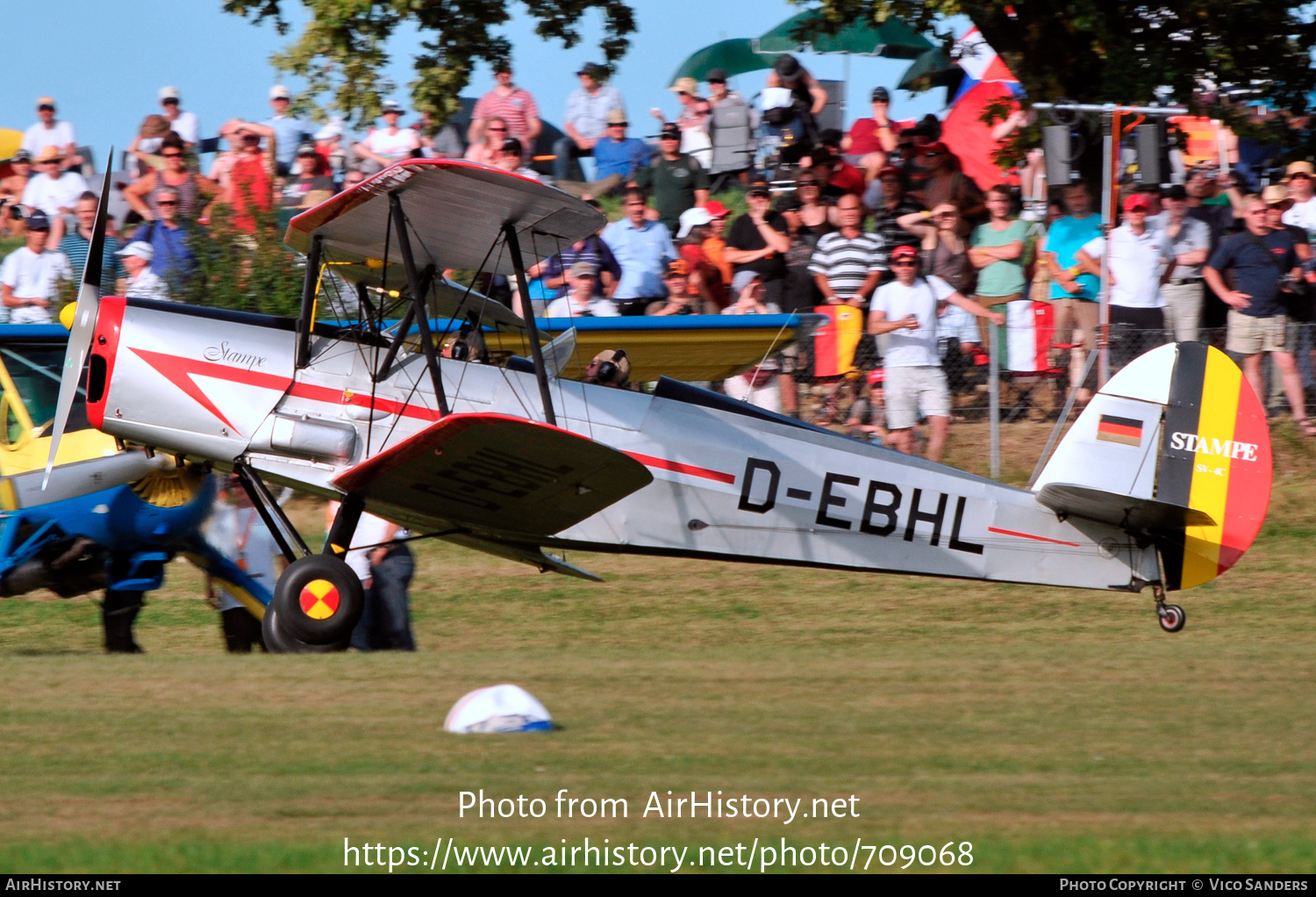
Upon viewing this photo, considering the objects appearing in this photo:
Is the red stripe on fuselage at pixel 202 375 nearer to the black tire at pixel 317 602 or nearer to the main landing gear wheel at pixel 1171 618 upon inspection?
the black tire at pixel 317 602

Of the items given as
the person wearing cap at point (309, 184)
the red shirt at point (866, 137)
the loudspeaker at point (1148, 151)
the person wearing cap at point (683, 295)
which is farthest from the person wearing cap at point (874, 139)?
the person wearing cap at point (309, 184)

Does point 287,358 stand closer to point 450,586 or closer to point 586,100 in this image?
point 450,586

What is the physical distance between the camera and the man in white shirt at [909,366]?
452 inches

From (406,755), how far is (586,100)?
1196 cm

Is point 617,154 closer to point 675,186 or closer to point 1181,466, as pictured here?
point 675,186

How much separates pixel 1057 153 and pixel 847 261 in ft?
5.87

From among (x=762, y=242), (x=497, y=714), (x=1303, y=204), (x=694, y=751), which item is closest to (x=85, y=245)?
(x=762, y=242)

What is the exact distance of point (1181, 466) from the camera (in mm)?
8570

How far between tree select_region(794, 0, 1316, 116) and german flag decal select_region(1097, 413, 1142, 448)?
5053mm

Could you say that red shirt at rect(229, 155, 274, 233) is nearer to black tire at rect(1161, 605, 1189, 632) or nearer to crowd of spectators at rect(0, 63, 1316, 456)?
crowd of spectators at rect(0, 63, 1316, 456)

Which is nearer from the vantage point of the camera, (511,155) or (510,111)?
(511,155)

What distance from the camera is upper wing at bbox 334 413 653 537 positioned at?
22.5ft

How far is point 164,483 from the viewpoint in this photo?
8688 millimetres

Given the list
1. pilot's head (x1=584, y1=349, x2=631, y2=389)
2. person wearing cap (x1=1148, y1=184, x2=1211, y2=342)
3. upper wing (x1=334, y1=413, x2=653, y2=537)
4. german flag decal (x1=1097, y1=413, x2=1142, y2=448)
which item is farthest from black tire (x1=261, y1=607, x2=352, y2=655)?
person wearing cap (x1=1148, y1=184, x2=1211, y2=342)
